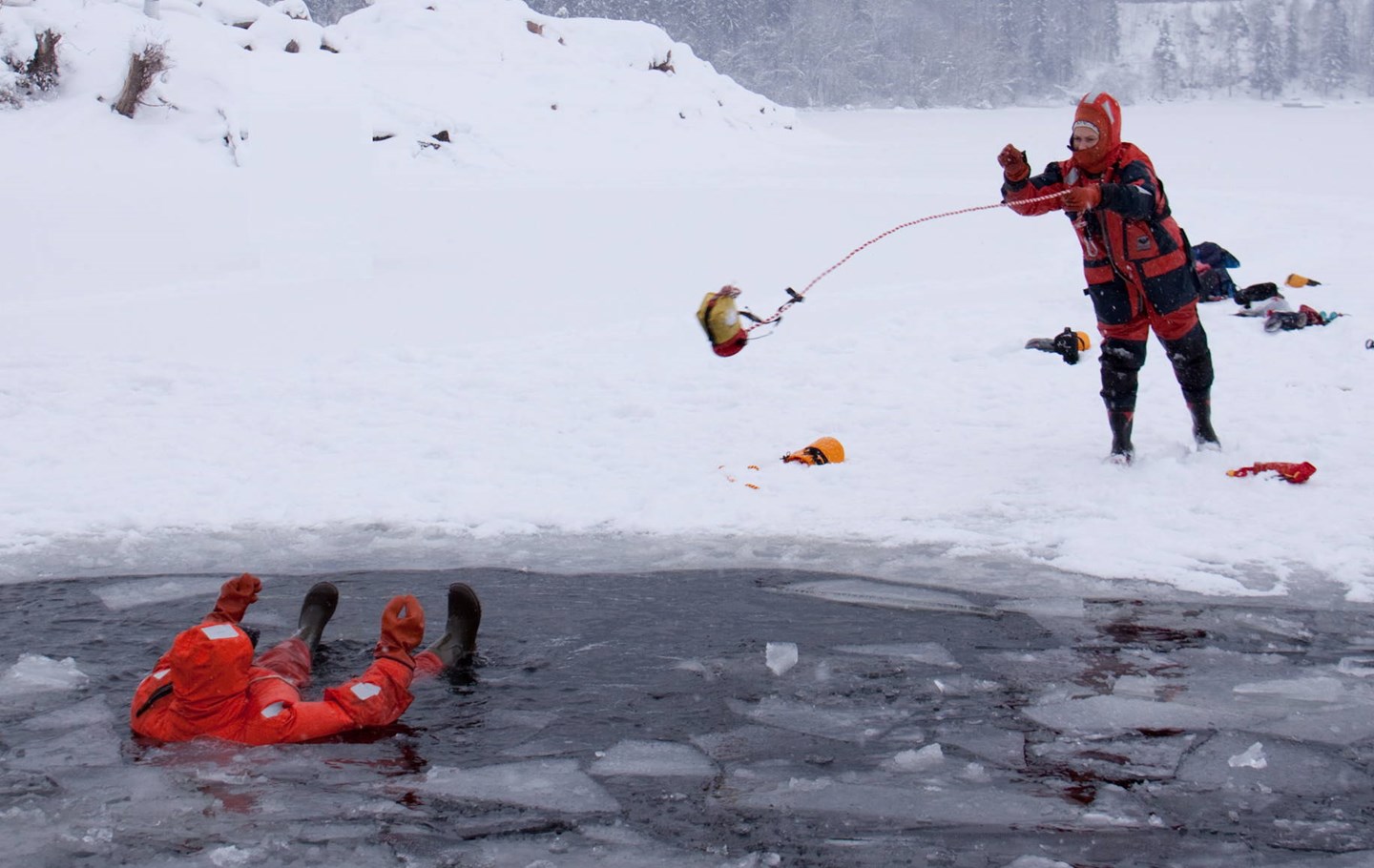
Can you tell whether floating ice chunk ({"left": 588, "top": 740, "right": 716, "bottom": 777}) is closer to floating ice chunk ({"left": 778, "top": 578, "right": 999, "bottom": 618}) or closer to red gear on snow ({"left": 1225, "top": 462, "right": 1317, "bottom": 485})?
floating ice chunk ({"left": 778, "top": 578, "right": 999, "bottom": 618})

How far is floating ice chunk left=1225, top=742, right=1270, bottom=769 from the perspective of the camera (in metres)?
3.37

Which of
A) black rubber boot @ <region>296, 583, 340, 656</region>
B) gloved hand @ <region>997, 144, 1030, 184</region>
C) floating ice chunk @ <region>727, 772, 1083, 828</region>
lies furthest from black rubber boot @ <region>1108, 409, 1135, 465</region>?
black rubber boot @ <region>296, 583, 340, 656</region>

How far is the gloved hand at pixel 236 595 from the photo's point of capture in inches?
159

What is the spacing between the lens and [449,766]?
3473 mm

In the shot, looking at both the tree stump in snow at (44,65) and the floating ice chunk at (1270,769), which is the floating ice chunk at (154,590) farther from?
the tree stump in snow at (44,65)

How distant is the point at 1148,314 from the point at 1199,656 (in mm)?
2194

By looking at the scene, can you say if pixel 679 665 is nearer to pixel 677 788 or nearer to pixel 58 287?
pixel 677 788

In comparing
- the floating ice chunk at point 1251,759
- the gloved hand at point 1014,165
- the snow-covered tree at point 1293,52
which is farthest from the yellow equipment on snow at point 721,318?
the snow-covered tree at point 1293,52

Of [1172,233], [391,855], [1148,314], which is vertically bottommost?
[391,855]

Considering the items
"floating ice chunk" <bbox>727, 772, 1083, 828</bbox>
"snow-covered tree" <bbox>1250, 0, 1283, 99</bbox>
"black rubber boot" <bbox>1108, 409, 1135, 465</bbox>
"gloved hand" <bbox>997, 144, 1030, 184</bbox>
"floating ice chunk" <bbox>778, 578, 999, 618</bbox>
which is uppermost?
"snow-covered tree" <bbox>1250, 0, 1283, 99</bbox>

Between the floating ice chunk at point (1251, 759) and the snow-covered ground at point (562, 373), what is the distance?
1.30 meters

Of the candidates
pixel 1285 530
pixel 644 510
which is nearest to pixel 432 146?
pixel 644 510

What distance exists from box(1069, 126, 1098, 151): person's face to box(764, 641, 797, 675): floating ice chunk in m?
2.72

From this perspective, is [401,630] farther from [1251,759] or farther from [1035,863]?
[1251,759]
